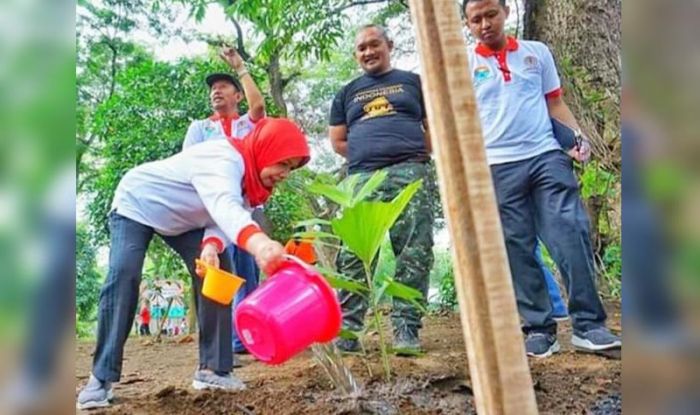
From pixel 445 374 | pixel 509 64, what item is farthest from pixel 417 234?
pixel 509 64

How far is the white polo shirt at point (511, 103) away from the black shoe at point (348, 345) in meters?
0.44

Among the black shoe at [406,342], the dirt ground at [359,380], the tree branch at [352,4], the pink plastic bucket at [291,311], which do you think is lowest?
the dirt ground at [359,380]

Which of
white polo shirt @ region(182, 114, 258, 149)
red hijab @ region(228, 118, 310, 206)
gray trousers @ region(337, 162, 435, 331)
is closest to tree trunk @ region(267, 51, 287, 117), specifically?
white polo shirt @ region(182, 114, 258, 149)

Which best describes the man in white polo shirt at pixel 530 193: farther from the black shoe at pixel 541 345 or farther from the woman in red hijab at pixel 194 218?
the woman in red hijab at pixel 194 218

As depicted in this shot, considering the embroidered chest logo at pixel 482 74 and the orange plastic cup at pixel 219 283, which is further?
the embroidered chest logo at pixel 482 74

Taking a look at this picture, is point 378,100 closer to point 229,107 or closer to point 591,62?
point 229,107

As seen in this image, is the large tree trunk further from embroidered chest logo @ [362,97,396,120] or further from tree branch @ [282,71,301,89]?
tree branch @ [282,71,301,89]

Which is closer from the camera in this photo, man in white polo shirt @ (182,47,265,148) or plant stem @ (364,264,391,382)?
plant stem @ (364,264,391,382)

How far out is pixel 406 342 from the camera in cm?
131

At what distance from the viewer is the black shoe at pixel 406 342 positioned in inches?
51.4

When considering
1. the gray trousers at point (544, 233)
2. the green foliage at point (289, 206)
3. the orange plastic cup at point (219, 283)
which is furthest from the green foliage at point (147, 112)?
the gray trousers at point (544, 233)

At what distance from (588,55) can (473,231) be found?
123cm

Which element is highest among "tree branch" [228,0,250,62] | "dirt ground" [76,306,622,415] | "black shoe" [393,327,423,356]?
"tree branch" [228,0,250,62]

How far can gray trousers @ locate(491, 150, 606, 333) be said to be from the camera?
1.28 meters
